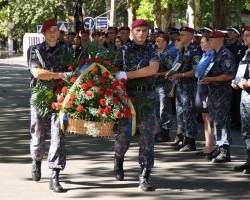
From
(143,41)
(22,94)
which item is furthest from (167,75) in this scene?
(22,94)

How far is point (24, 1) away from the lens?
236 ft

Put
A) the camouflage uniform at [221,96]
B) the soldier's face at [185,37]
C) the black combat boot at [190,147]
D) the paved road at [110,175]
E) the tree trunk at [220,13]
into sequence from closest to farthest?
1. the paved road at [110,175]
2. the camouflage uniform at [221,96]
3. the soldier's face at [185,37]
4. the black combat boot at [190,147]
5. the tree trunk at [220,13]

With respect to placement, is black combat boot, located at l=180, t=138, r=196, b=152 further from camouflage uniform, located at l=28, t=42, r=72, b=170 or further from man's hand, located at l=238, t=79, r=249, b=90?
camouflage uniform, located at l=28, t=42, r=72, b=170

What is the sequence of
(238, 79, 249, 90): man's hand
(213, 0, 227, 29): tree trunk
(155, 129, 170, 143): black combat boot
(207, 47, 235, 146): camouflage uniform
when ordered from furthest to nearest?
(213, 0, 227, 29): tree trunk → (155, 129, 170, 143): black combat boot → (207, 47, 235, 146): camouflage uniform → (238, 79, 249, 90): man's hand

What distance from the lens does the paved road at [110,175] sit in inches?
285

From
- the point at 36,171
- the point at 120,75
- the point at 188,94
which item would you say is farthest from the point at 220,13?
the point at 120,75

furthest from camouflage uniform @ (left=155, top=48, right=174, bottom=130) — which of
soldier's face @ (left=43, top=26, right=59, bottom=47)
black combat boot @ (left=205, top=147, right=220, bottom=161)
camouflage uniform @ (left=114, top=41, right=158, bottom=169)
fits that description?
soldier's face @ (left=43, top=26, right=59, bottom=47)

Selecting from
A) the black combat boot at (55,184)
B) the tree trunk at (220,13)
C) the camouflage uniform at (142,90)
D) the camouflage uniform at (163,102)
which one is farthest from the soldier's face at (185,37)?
the tree trunk at (220,13)

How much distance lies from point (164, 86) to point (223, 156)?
2.19 m

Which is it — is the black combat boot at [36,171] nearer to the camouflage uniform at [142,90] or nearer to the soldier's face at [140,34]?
the camouflage uniform at [142,90]

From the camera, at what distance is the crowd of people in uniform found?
7.34 metres

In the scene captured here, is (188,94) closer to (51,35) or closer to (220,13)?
(51,35)

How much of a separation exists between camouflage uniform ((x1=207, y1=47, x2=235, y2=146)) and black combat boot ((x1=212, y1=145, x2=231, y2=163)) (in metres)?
0.07

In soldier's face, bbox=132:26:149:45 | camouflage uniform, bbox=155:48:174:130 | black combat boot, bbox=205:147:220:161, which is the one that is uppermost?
soldier's face, bbox=132:26:149:45
